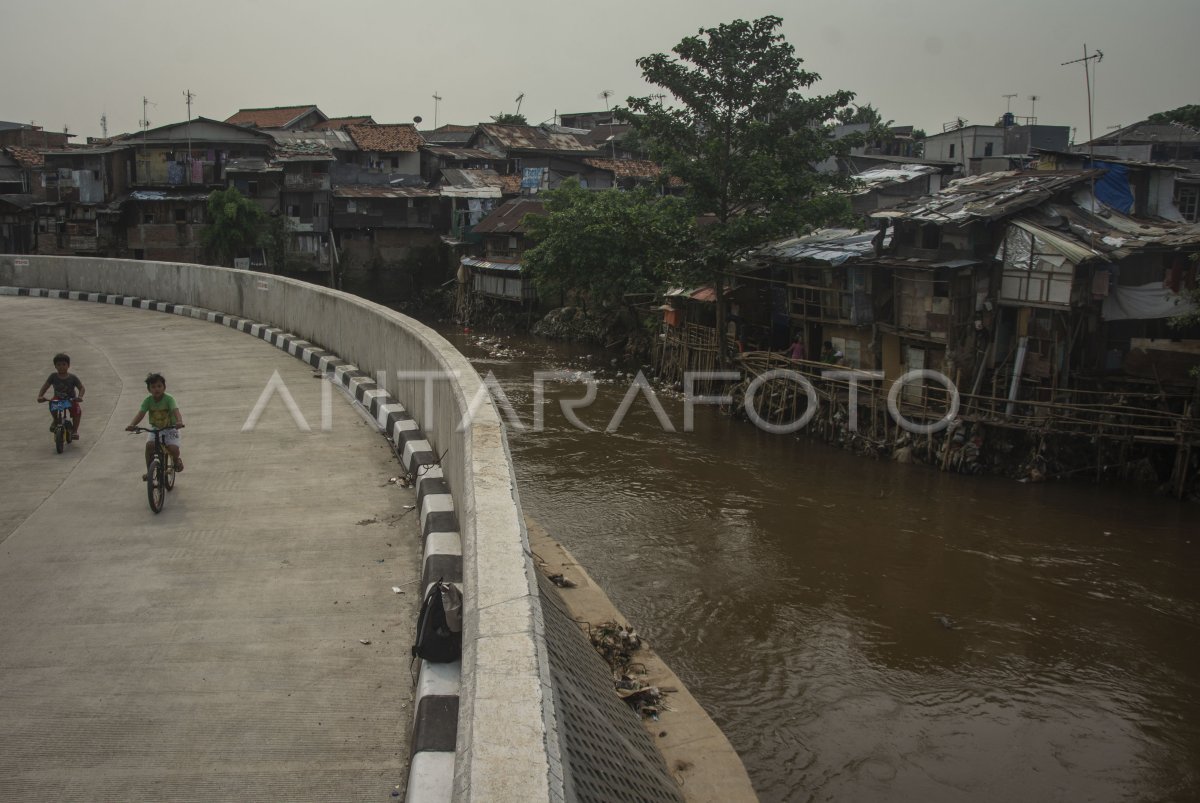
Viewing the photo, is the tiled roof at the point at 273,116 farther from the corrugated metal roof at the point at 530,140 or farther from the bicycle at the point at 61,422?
the bicycle at the point at 61,422

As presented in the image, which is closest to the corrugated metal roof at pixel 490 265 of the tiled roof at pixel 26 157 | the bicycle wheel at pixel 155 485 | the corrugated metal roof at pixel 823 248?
the corrugated metal roof at pixel 823 248

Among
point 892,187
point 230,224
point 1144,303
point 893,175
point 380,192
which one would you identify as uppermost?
point 380,192

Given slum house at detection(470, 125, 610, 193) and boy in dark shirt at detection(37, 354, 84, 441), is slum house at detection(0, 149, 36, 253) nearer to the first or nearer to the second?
slum house at detection(470, 125, 610, 193)

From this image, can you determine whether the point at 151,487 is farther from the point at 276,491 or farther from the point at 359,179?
the point at 359,179

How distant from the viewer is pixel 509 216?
42625 millimetres

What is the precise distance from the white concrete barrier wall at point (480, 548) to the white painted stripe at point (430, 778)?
1.59 feet

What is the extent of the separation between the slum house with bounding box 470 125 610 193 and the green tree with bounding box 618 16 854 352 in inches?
814

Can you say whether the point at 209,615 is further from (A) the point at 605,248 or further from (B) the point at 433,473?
(A) the point at 605,248

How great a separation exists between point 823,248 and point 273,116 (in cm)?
4045

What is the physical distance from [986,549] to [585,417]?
437 inches

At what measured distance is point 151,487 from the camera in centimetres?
746

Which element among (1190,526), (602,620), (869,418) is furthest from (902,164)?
(602,620)

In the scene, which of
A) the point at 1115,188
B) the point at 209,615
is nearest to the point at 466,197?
the point at 1115,188

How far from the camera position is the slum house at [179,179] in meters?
43.8
